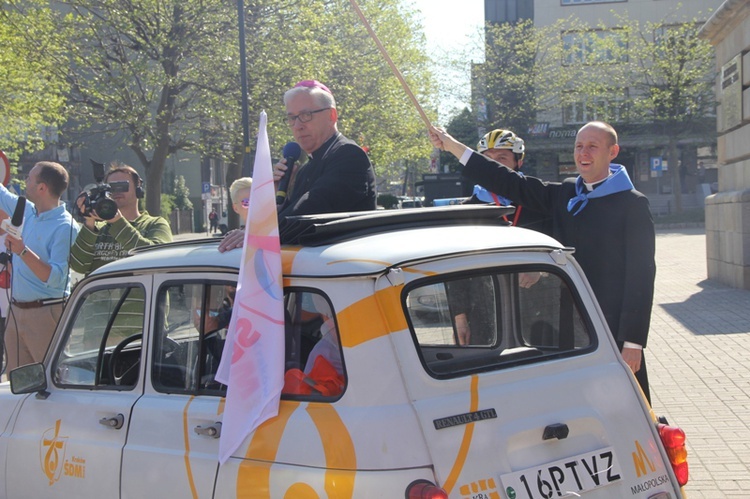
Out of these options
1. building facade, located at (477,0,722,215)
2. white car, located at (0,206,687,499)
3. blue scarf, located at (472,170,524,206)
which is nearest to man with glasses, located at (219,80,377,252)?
white car, located at (0,206,687,499)

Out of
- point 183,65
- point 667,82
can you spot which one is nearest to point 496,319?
point 183,65

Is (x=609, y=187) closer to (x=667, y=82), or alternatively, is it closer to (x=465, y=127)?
(x=667, y=82)

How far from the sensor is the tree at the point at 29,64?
77.3ft

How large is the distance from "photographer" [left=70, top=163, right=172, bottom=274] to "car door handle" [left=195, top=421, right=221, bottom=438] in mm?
3123

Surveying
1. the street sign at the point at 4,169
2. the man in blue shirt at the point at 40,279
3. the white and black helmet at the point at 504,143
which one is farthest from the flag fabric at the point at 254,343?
the street sign at the point at 4,169

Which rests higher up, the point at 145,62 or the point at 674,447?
the point at 145,62

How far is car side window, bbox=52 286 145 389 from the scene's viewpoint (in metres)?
3.81

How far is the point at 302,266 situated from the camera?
295cm

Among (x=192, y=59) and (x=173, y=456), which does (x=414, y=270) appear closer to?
(x=173, y=456)

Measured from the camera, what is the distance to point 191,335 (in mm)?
3402

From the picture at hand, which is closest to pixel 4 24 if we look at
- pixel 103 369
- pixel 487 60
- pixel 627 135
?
pixel 103 369

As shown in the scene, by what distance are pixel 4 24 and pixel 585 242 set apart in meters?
22.9

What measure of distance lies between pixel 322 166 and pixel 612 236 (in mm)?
1532

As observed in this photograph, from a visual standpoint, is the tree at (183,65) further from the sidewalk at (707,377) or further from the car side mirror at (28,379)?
the car side mirror at (28,379)
